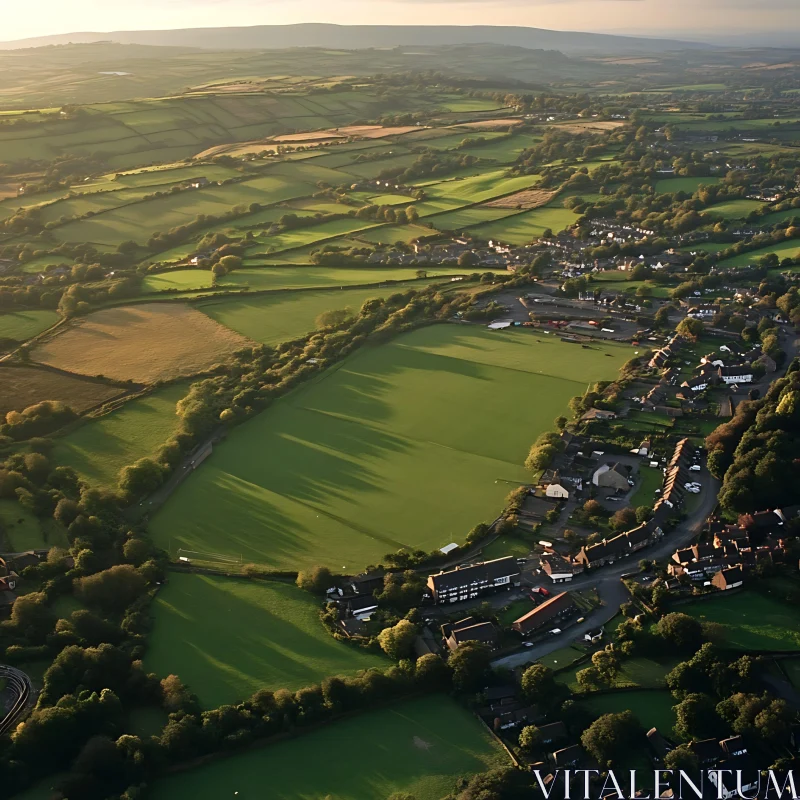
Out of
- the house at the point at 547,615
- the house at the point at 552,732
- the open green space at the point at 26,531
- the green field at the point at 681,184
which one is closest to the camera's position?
the house at the point at 552,732

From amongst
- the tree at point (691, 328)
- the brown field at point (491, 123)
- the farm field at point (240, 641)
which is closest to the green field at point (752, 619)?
the farm field at point (240, 641)

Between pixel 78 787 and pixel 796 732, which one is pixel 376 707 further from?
pixel 796 732

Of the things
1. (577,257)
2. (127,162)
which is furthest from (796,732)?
(127,162)

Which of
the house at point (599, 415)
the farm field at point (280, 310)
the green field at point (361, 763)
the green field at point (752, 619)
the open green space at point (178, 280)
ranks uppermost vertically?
the open green space at point (178, 280)

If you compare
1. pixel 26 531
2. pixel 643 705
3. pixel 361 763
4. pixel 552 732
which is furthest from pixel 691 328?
pixel 26 531

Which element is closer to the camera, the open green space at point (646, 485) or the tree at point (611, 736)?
the tree at point (611, 736)

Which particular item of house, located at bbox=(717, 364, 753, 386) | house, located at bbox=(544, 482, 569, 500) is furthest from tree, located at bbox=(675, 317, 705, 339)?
house, located at bbox=(544, 482, 569, 500)

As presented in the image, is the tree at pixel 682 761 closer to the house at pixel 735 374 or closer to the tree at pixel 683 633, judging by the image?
the tree at pixel 683 633
